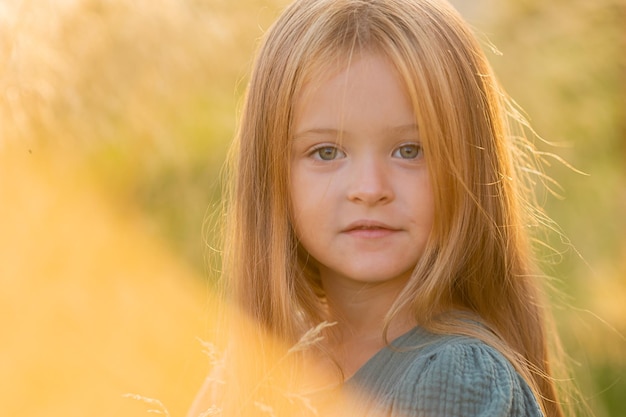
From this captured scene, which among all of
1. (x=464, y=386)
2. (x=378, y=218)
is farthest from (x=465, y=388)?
(x=378, y=218)

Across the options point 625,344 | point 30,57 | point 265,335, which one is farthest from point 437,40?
point 625,344

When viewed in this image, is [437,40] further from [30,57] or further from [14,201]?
[14,201]

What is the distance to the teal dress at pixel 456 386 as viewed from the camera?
1.33m

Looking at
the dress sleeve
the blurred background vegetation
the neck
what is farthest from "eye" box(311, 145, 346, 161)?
the blurred background vegetation

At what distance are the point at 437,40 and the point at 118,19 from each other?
1.02 meters

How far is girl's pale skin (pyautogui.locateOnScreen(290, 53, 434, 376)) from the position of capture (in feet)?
4.97

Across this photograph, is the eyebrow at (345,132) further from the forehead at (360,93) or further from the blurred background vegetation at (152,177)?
the blurred background vegetation at (152,177)

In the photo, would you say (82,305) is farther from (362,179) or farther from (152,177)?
(362,179)

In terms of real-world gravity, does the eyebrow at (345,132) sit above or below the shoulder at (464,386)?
above

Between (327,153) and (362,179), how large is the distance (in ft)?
0.29

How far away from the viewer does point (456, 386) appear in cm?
134

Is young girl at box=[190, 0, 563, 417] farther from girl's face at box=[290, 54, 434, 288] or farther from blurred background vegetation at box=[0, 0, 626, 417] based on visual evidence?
blurred background vegetation at box=[0, 0, 626, 417]

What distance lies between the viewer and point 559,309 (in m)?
2.43

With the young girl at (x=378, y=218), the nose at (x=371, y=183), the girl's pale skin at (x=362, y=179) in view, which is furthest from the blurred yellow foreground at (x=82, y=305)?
the nose at (x=371, y=183)
